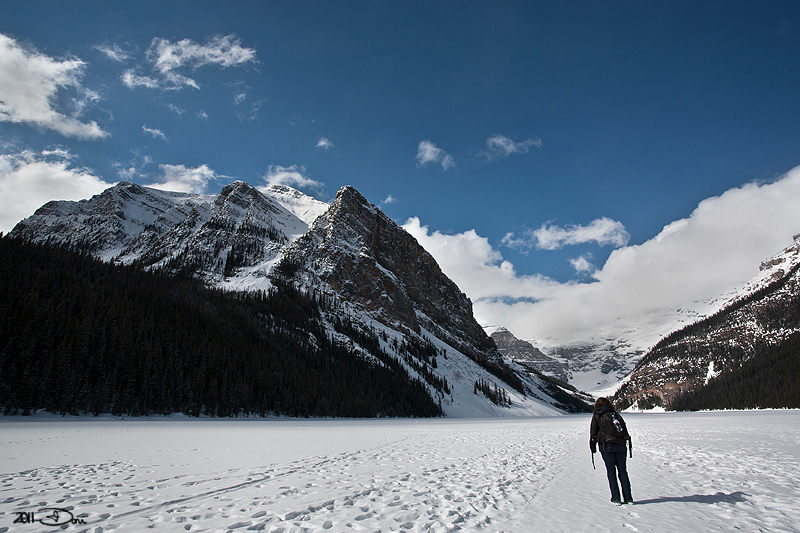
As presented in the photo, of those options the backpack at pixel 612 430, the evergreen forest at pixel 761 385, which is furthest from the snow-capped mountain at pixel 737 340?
the backpack at pixel 612 430

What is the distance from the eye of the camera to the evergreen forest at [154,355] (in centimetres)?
4334

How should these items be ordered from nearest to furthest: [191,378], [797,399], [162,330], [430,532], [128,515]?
1. [430,532]
2. [128,515]
3. [191,378]
4. [162,330]
5. [797,399]

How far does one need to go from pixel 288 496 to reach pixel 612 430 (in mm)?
7707

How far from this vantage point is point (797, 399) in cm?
9156

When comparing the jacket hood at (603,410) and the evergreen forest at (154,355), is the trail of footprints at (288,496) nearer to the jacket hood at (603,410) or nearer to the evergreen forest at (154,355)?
the jacket hood at (603,410)

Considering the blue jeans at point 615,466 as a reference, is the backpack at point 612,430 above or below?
above

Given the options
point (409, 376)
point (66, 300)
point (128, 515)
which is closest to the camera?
point (128, 515)

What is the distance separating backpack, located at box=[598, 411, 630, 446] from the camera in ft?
28.3

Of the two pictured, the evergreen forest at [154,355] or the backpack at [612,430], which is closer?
the backpack at [612,430]

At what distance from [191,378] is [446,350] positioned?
133270 mm

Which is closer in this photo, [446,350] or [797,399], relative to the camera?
[797,399]

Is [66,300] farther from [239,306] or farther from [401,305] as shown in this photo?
[401,305]

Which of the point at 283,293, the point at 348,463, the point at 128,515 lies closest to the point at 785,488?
the point at 348,463

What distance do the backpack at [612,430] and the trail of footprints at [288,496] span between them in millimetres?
2297
